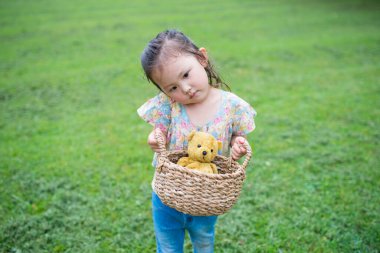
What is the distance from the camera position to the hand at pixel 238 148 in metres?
1.79

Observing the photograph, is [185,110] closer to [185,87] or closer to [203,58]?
[185,87]

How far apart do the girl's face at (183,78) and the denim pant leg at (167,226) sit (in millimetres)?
611

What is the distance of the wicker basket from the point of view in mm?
1591

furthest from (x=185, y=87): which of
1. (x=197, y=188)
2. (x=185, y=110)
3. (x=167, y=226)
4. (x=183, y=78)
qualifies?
(x=167, y=226)

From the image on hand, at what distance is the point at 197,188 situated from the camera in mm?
1604

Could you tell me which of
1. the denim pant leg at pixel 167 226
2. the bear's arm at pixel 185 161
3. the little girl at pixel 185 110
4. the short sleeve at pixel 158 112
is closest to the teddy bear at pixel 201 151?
the bear's arm at pixel 185 161

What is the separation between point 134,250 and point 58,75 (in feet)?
16.5

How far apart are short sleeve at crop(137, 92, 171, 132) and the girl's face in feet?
0.38

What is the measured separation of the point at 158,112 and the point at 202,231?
724 millimetres

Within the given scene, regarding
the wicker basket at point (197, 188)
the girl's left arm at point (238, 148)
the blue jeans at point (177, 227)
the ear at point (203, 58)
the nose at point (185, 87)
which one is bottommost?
the blue jeans at point (177, 227)

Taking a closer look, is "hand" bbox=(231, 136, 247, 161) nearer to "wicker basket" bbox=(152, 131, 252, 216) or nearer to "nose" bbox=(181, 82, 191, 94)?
"wicker basket" bbox=(152, 131, 252, 216)

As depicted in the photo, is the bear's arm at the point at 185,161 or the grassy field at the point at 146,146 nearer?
the bear's arm at the point at 185,161

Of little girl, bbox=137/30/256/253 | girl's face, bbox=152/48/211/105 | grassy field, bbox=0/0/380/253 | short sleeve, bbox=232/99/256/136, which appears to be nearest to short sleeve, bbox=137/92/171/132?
little girl, bbox=137/30/256/253

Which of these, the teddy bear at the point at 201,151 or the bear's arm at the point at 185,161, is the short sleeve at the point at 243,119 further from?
the bear's arm at the point at 185,161
